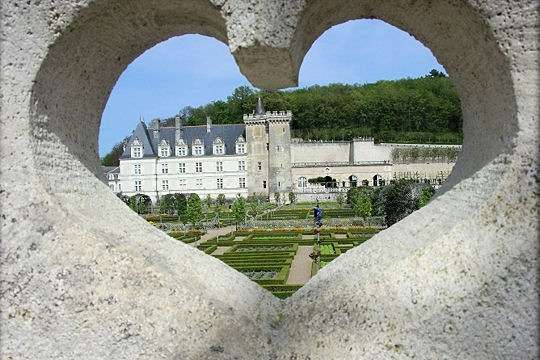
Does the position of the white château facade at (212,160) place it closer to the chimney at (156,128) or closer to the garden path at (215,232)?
the chimney at (156,128)

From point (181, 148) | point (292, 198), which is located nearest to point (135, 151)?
point (181, 148)

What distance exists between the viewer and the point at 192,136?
Result: 217ft

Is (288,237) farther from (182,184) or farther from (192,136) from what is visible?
(192,136)

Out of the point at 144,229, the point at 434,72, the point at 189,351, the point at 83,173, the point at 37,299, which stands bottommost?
the point at 189,351

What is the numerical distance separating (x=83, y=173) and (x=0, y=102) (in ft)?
1.81

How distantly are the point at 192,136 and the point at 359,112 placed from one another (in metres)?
36.8

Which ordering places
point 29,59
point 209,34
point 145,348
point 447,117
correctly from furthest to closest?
point 447,117 → point 209,34 → point 29,59 → point 145,348

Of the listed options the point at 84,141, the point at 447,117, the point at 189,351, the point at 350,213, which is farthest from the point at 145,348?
the point at 447,117

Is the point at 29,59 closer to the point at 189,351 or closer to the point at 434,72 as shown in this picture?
the point at 189,351

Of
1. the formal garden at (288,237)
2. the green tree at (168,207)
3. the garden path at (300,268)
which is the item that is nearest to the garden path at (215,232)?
the formal garden at (288,237)

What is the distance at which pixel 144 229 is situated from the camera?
2.83m

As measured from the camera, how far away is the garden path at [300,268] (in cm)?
1577

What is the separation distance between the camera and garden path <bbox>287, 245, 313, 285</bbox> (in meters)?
15.8

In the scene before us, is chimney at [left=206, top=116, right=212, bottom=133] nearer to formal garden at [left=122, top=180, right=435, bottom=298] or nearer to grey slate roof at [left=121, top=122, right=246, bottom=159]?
grey slate roof at [left=121, top=122, right=246, bottom=159]
